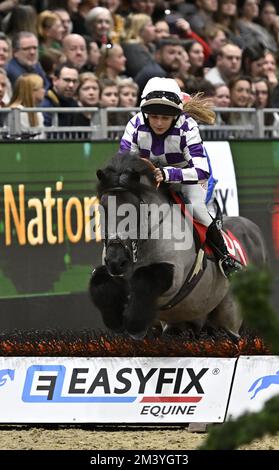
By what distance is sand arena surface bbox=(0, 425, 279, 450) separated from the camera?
6117 mm

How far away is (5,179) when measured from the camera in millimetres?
9094

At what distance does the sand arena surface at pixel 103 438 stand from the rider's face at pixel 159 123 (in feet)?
6.48

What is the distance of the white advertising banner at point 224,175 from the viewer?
10047 mm

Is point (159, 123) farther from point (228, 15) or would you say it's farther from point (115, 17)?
point (228, 15)

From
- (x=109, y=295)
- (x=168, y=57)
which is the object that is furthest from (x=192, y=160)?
(x=168, y=57)

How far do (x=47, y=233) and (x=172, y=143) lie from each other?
2.36 m

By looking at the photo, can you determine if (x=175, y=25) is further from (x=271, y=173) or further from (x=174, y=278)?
(x=174, y=278)

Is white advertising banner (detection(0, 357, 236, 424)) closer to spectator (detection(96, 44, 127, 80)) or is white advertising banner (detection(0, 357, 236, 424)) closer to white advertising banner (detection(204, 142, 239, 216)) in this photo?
white advertising banner (detection(204, 142, 239, 216))

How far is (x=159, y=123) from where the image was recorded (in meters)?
7.08

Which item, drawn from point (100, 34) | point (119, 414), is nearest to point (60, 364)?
point (119, 414)

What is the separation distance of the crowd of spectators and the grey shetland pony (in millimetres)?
2484

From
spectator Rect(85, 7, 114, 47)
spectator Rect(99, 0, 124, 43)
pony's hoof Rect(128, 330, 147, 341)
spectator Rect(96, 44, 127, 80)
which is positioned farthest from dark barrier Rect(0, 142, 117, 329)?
spectator Rect(99, 0, 124, 43)

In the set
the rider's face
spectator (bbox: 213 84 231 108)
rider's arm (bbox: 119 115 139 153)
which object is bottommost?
rider's arm (bbox: 119 115 139 153)
